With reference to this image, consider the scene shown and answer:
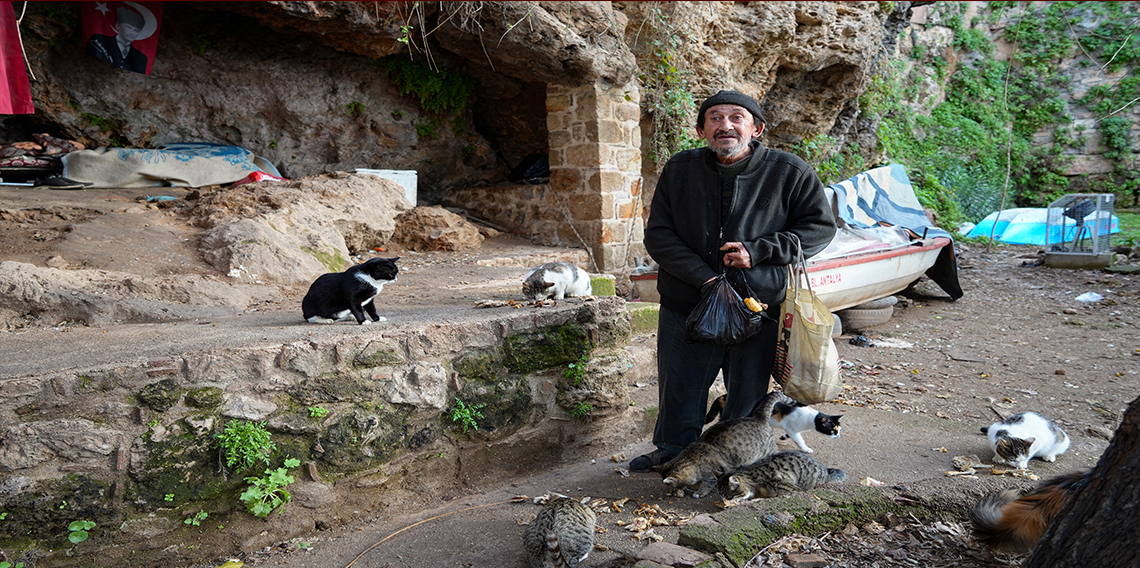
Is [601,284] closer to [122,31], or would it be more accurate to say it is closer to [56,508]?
[56,508]

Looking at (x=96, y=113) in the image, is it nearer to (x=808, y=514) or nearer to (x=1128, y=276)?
(x=808, y=514)

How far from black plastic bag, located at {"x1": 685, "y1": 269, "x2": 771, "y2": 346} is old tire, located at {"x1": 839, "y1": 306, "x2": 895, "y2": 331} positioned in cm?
567

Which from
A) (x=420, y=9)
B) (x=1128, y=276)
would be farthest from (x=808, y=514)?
(x=1128, y=276)

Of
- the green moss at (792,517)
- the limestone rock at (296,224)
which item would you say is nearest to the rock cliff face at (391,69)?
the limestone rock at (296,224)

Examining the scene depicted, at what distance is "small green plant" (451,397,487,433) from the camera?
3.44 meters

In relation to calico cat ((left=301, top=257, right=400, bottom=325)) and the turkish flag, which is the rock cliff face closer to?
the turkish flag

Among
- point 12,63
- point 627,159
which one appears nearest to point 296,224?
point 12,63

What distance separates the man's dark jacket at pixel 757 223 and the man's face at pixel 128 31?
23.7 ft

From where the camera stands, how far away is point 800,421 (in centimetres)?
396

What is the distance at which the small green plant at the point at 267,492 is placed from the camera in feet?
9.30

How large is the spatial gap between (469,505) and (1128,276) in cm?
1217

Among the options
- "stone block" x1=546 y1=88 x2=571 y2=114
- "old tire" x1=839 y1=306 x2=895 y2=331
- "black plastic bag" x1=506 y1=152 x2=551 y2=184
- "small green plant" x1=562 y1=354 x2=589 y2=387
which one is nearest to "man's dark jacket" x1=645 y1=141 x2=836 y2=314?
"small green plant" x1=562 y1=354 x2=589 y2=387

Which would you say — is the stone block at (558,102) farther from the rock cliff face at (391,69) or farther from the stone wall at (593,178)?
the rock cliff face at (391,69)

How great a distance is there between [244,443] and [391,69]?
7.35 m
